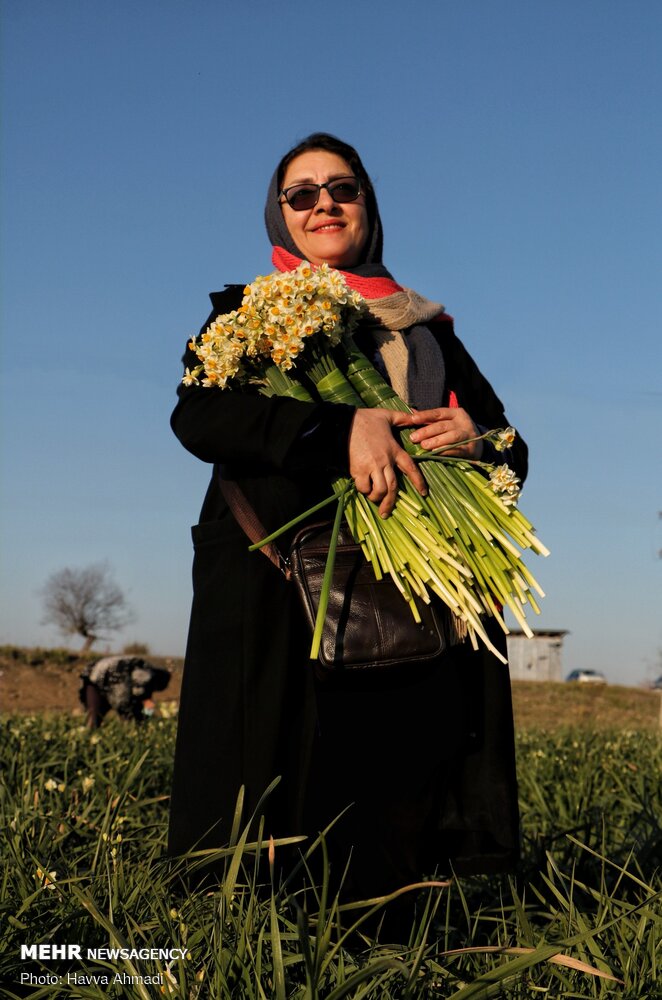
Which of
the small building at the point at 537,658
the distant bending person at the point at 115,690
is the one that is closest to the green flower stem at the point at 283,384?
the distant bending person at the point at 115,690

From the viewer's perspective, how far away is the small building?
38.8 m

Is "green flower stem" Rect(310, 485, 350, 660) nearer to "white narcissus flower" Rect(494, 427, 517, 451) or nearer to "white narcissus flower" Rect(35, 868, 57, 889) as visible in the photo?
"white narcissus flower" Rect(494, 427, 517, 451)

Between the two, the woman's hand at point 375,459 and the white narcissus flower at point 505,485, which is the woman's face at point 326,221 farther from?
the white narcissus flower at point 505,485

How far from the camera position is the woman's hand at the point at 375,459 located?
2.47m

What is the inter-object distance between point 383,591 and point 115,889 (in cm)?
104

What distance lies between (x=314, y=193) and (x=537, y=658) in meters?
37.9

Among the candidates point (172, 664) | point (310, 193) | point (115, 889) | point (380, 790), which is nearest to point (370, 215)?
point (310, 193)

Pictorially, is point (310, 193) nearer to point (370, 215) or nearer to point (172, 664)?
point (370, 215)

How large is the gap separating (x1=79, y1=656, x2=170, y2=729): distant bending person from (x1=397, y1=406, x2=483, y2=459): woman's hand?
5754mm

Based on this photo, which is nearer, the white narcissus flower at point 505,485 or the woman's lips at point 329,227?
Answer: the white narcissus flower at point 505,485

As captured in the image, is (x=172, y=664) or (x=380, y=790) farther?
(x=172, y=664)

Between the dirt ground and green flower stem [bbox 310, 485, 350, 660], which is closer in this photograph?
green flower stem [bbox 310, 485, 350, 660]

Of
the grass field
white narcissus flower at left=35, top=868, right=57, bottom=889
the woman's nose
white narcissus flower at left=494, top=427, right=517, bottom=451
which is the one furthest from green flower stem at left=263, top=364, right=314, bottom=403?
white narcissus flower at left=35, top=868, right=57, bottom=889

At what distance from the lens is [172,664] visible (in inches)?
667
